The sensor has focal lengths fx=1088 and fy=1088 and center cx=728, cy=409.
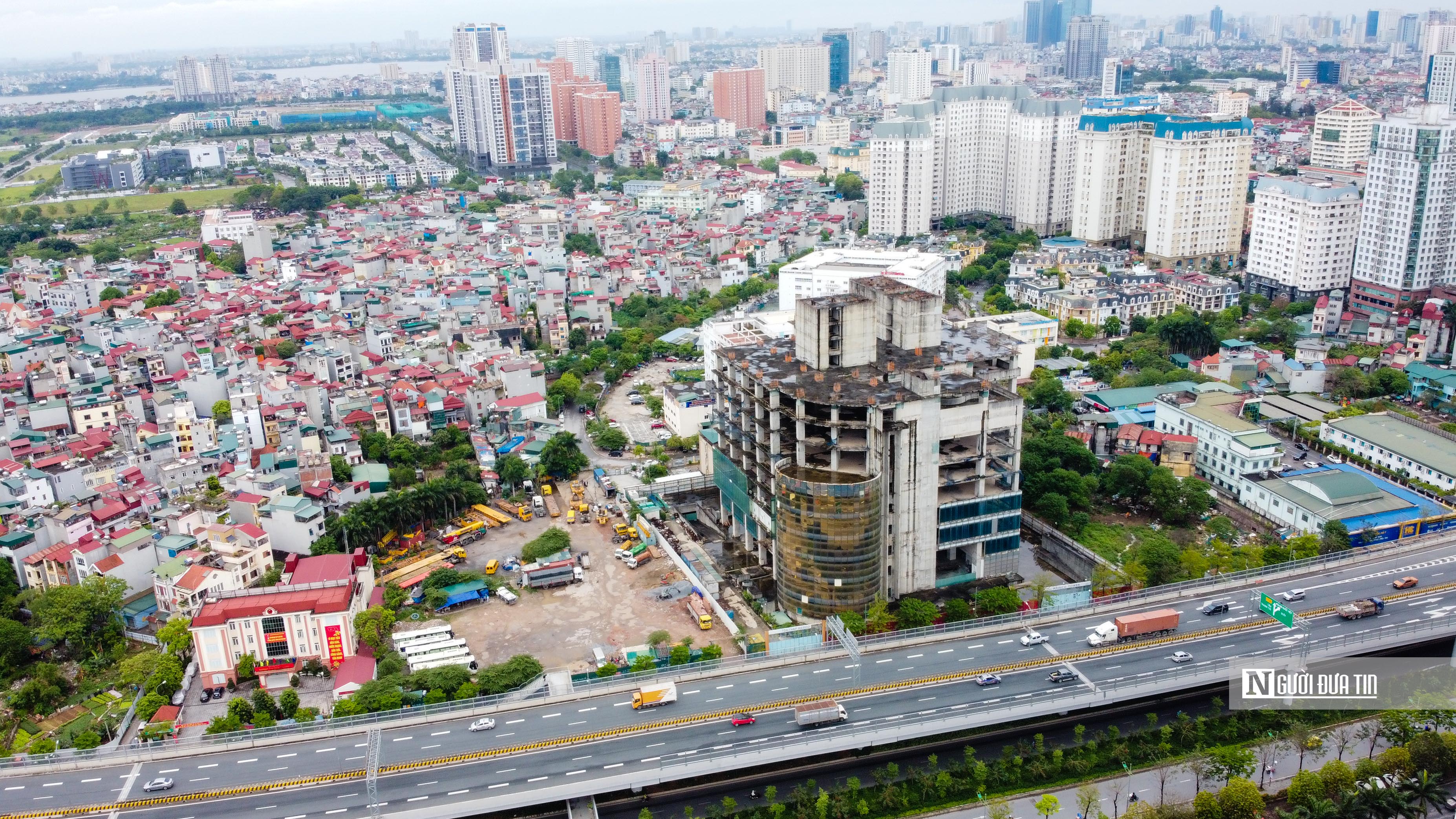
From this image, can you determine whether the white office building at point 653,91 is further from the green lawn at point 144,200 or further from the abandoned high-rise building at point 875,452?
the abandoned high-rise building at point 875,452

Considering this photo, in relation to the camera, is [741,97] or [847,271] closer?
[847,271]

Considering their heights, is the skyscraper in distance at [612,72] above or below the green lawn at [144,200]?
above

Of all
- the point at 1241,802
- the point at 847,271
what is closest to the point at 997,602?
the point at 1241,802

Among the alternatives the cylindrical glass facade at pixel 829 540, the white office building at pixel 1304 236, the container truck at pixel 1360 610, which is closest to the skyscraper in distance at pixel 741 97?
the white office building at pixel 1304 236

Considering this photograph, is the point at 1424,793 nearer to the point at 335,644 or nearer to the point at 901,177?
the point at 335,644

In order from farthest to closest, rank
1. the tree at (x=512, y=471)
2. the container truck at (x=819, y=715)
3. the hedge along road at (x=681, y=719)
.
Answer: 1. the tree at (x=512, y=471)
2. the container truck at (x=819, y=715)
3. the hedge along road at (x=681, y=719)

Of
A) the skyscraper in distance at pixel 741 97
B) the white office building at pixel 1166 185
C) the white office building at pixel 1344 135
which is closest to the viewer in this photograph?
the white office building at pixel 1166 185

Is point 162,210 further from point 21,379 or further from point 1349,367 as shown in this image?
point 1349,367
